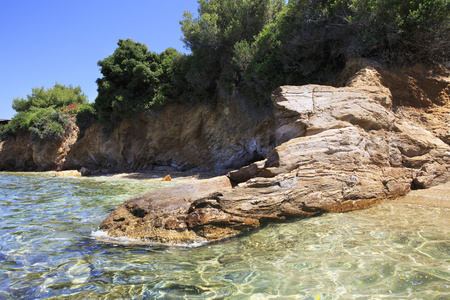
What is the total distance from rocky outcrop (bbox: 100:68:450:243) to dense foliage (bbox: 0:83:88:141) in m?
23.5

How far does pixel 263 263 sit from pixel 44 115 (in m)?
30.9

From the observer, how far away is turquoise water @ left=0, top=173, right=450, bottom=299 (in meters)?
2.66

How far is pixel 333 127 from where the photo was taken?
5.85m

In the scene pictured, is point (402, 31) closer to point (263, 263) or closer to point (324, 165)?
point (324, 165)

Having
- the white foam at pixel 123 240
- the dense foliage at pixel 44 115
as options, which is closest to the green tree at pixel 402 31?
the white foam at pixel 123 240

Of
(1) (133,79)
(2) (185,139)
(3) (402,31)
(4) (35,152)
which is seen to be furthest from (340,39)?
(4) (35,152)

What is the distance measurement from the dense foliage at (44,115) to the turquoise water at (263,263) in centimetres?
2437

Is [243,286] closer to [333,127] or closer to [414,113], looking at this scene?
[333,127]

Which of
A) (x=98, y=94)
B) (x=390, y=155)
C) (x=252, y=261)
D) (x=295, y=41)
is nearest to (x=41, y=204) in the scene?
(x=252, y=261)

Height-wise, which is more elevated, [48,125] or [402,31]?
[48,125]

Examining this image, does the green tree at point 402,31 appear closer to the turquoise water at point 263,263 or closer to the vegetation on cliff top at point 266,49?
the vegetation on cliff top at point 266,49

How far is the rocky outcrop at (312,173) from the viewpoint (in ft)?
15.4

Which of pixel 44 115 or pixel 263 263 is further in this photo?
pixel 44 115

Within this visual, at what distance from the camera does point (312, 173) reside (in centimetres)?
516
